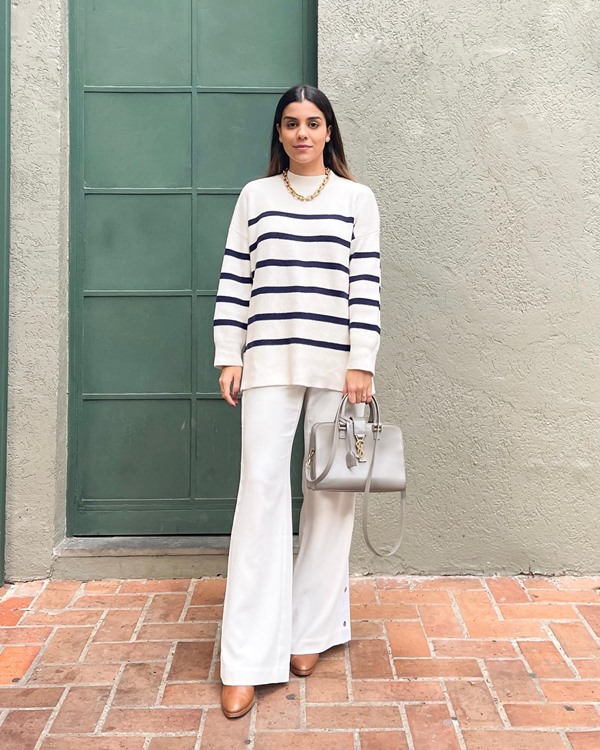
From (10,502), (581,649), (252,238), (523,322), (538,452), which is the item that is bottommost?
(581,649)

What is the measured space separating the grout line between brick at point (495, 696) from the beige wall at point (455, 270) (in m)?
0.90

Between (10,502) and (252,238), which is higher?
(252,238)

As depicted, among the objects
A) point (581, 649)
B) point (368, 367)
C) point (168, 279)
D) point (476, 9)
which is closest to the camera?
point (368, 367)

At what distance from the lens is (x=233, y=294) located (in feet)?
9.00

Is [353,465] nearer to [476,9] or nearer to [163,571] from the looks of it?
[163,571]

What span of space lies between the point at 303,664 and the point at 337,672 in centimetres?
13

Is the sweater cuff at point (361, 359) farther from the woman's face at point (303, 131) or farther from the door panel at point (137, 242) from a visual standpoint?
the door panel at point (137, 242)

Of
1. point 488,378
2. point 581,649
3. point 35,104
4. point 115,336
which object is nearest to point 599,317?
point 488,378

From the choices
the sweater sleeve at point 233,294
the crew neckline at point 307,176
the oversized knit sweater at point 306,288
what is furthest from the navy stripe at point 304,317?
the crew neckline at point 307,176

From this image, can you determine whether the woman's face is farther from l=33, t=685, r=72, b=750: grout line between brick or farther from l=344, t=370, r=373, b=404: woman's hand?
l=33, t=685, r=72, b=750: grout line between brick

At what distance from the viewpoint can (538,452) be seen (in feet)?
12.2

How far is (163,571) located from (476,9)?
301cm

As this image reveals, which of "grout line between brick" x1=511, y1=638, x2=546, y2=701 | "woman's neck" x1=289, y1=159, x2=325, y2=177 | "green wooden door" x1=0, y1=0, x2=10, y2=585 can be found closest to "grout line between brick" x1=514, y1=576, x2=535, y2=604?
"grout line between brick" x1=511, y1=638, x2=546, y2=701

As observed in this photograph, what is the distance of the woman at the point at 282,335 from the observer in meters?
2.65
